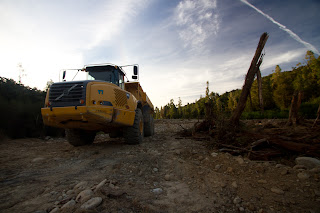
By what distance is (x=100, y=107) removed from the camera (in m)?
4.02

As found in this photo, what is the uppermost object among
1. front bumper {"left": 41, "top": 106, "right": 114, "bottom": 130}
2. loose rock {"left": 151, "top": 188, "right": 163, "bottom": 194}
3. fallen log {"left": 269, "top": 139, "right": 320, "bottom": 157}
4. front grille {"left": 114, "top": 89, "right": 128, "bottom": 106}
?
front grille {"left": 114, "top": 89, "right": 128, "bottom": 106}

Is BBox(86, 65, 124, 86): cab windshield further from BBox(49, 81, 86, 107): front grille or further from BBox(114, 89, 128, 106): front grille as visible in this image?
BBox(49, 81, 86, 107): front grille

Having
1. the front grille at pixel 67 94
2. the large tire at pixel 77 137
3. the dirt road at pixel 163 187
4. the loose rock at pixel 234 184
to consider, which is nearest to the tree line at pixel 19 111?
the large tire at pixel 77 137

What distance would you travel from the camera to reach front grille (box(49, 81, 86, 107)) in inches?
160

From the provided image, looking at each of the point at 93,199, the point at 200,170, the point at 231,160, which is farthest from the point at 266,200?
the point at 93,199

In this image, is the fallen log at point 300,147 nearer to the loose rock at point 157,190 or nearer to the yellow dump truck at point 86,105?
the loose rock at point 157,190

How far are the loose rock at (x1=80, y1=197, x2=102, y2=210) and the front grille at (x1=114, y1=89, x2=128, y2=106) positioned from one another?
2871mm

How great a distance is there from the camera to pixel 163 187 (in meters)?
2.37

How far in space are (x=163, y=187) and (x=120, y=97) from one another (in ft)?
9.44

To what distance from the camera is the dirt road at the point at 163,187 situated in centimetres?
180

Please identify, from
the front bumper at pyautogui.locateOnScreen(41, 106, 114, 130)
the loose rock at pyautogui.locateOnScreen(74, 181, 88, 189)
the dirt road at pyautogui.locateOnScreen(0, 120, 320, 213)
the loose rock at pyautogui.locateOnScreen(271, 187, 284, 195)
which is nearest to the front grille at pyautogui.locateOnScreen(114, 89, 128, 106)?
the front bumper at pyautogui.locateOnScreen(41, 106, 114, 130)

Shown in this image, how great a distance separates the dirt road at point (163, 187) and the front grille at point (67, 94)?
1.48 metres

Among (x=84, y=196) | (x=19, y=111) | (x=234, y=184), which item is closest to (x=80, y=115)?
(x=84, y=196)

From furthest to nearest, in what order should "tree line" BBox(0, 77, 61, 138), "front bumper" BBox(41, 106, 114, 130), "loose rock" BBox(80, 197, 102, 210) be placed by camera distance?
"tree line" BBox(0, 77, 61, 138)
"front bumper" BBox(41, 106, 114, 130)
"loose rock" BBox(80, 197, 102, 210)
